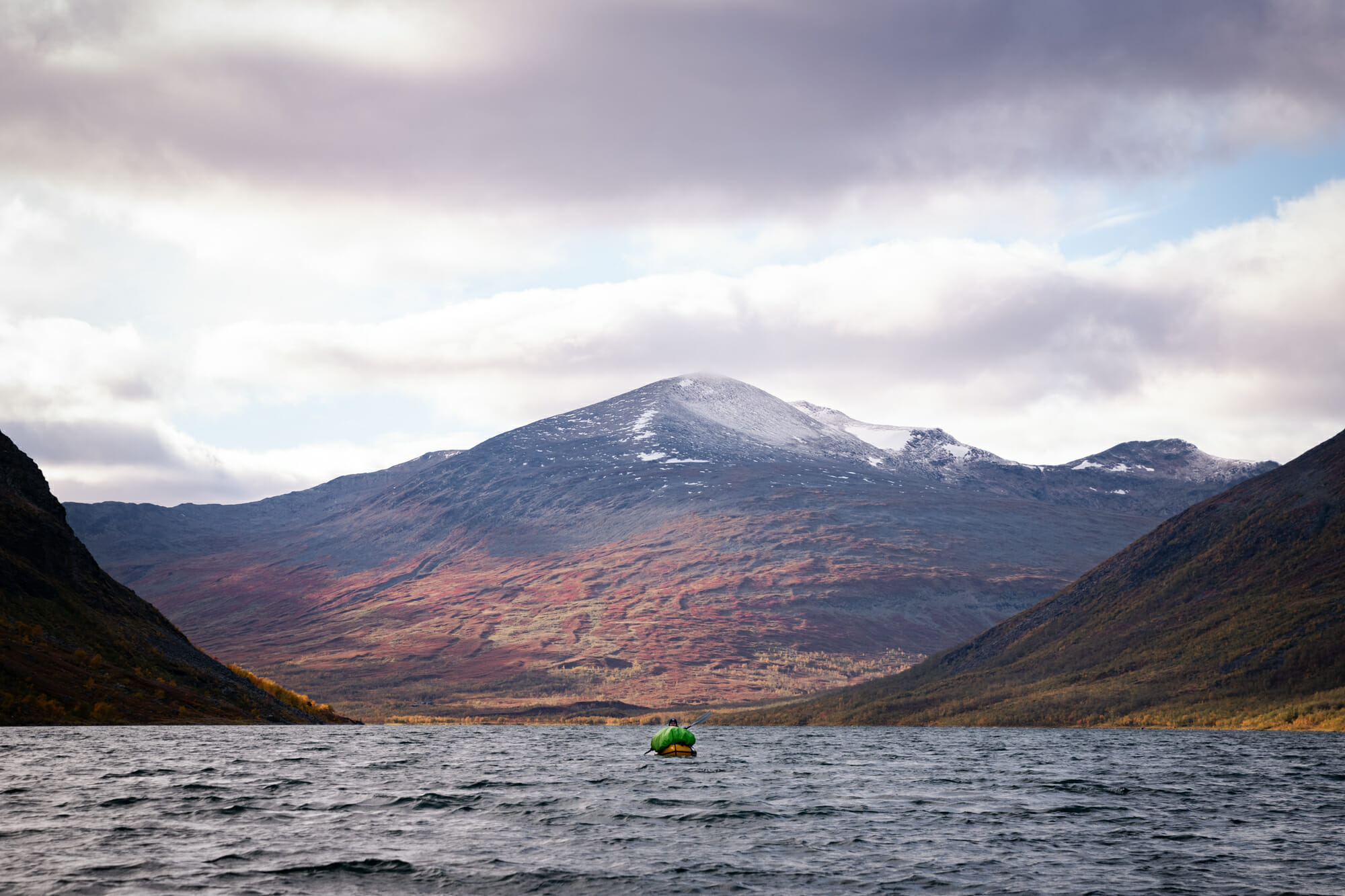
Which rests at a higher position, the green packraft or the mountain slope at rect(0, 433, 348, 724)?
the mountain slope at rect(0, 433, 348, 724)

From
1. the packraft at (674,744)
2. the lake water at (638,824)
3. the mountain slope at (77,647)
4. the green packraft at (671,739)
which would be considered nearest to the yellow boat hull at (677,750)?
the packraft at (674,744)

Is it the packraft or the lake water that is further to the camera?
the packraft

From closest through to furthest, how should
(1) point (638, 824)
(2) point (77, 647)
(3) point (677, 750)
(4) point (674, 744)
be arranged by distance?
(1) point (638, 824)
(3) point (677, 750)
(4) point (674, 744)
(2) point (77, 647)

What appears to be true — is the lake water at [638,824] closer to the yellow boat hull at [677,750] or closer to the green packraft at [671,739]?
the yellow boat hull at [677,750]

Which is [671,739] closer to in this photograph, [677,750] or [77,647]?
[677,750]

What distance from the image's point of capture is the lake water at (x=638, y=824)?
31688 millimetres

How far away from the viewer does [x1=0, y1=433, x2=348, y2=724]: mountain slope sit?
9894 centimetres

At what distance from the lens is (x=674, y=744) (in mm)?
95125

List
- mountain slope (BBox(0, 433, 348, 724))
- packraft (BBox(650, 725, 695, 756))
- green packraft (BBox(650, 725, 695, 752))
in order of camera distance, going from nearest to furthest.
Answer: packraft (BBox(650, 725, 695, 756)) → green packraft (BBox(650, 725, 695, 752)) → mountain slope (BBox(0, 433, 348, 724))

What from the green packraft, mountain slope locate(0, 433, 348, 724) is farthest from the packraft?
mountain slope locate(0, 433, 348, 724)

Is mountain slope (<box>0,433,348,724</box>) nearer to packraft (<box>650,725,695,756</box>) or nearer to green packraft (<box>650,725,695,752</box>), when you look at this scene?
green packraft (<box>650,725,695,752</box>)

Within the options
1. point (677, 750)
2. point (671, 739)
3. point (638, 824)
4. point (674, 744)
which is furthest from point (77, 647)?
point (638, 824)

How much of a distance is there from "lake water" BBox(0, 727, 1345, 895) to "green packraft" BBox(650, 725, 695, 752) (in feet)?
11.8

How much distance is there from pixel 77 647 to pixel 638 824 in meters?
94.5
